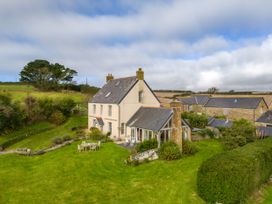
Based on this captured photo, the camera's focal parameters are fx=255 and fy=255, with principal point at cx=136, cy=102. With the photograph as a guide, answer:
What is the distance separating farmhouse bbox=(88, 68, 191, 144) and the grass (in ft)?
13.3

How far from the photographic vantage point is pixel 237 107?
60.2 metres

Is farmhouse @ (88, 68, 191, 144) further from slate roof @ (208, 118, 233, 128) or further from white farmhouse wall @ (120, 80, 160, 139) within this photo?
slate roof @ (208, 118, 233, 128)

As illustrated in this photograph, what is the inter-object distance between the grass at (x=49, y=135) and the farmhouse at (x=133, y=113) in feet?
13.3

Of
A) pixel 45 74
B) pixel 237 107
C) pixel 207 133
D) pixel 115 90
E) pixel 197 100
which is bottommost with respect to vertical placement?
pixel 207 133

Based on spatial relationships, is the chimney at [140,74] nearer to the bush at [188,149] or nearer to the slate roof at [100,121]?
the slate roof at [100,121]

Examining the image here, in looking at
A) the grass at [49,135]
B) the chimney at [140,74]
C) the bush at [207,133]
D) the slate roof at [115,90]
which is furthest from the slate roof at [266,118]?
the grass at [49,135]

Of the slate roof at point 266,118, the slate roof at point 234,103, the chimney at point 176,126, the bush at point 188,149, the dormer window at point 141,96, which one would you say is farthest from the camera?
the slate roof at point 234,103

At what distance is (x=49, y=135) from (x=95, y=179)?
829 inches

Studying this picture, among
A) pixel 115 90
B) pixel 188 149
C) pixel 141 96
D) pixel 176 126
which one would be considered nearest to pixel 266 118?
pixel 141 96

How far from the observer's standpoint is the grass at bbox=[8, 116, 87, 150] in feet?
105

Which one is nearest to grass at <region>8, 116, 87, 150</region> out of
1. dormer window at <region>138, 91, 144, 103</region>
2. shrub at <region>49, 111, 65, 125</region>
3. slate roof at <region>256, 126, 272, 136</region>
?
shrub at <region>49, 111, 65, 125</region>

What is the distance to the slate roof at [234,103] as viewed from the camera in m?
56.4

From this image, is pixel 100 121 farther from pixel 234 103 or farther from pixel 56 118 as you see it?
pixel 234 103

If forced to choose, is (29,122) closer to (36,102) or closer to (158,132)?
(36,102)
